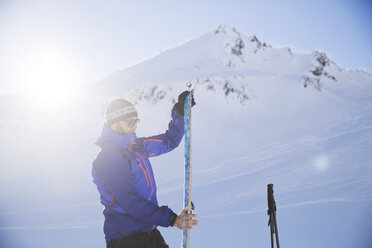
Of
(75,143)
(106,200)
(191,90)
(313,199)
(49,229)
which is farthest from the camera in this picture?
(75,143)

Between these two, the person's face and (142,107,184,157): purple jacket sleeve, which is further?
(142,107,184,157): purple jacket sleeve

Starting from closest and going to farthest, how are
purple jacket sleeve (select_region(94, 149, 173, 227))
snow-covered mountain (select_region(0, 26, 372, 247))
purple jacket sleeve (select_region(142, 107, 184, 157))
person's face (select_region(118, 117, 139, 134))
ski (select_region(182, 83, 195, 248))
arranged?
purple jacket sleeve (select_region(94, 149, 173, 227)), person's face (select_region(118, 117, 139, 134)), ski (select_region(182, 83, 195, 248)), purple jacket sleeve (select_region(142, 107, 184, 157)), snow-covered mountain (select_region(0, 26, 372, 247))

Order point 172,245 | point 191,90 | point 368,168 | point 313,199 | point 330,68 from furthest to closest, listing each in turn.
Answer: point 330,68
point 368,168
point 313,199
point 172,245
point 191,90

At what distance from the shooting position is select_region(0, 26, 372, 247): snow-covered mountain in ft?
20.5

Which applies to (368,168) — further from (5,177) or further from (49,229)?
(5,177)

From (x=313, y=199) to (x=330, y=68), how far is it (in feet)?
85.5

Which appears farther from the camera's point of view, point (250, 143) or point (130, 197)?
point (250, 143)

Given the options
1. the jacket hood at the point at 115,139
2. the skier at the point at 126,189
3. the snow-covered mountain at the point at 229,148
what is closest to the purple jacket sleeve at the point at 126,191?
the skier at the point at 126,189

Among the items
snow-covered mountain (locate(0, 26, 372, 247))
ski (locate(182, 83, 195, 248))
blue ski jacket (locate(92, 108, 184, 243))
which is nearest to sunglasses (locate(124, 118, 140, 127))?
blue ski jacket (locate(92, 108, 184, 243))

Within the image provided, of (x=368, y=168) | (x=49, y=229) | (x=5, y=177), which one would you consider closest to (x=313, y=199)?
(x=368, y=168)

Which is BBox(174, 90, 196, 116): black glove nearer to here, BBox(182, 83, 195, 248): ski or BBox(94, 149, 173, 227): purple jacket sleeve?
BBox(182, 83, 195, 248): ski

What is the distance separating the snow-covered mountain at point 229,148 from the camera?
6.23 metres

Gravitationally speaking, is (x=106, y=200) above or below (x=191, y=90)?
below

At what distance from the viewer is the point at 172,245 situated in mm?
5531
